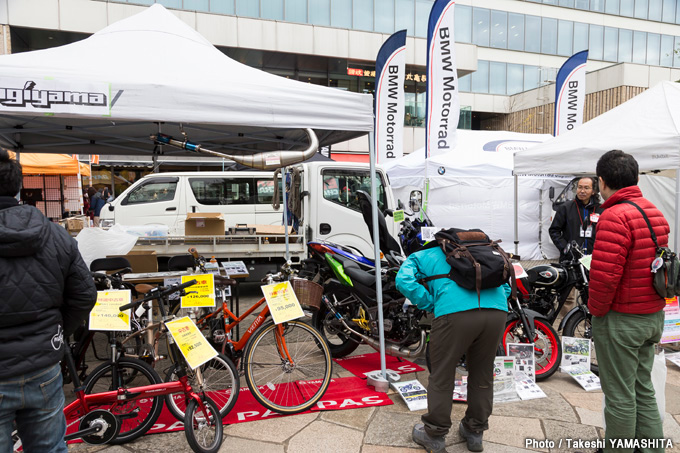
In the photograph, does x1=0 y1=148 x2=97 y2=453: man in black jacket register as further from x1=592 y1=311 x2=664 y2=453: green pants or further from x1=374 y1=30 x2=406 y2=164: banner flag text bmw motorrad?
x1=374 y1=30 x2=406 y2=164: banner flag text bmw motorrad

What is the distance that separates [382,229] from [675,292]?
2632 millimetres

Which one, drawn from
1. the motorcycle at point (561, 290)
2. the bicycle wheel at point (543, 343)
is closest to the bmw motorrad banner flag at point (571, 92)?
the motorcycle at point (561, 290)

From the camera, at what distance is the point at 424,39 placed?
24.4m

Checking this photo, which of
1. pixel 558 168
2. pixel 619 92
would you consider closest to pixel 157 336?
pixel 558 168

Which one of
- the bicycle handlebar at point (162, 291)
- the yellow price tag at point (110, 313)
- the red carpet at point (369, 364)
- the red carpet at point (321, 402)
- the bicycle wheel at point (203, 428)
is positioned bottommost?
the red carpet at point (369, 364)

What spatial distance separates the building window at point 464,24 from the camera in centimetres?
2652

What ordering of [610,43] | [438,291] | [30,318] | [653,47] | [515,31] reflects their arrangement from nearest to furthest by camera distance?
Answer: [30,318] < [438,291] < [515,31] < [610,43] < [653,47]

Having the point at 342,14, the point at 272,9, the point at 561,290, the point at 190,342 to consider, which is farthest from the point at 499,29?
the point at 190,342

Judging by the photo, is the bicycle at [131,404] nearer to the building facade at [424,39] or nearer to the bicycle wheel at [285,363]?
the bicycle wheel at [285,363]

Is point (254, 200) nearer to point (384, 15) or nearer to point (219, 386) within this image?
point (219, 386)

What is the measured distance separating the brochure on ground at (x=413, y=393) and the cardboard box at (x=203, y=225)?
12.9 ft

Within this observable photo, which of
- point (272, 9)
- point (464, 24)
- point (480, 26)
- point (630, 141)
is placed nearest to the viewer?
point (630, 141)

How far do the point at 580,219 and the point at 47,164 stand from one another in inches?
484

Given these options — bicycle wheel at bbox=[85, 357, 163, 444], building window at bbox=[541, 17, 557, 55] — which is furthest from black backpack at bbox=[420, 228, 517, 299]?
building window at bbox=[541, 17, 557, 55]
